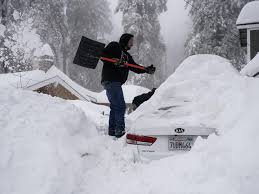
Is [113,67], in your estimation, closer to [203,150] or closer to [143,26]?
[203,150]

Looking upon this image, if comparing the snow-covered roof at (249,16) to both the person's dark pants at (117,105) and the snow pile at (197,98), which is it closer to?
the snow pile at (197,98)

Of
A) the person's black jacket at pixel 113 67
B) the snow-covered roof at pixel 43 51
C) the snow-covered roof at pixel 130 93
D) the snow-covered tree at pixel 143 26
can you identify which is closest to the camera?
the person's black jacket at pixel 113 67

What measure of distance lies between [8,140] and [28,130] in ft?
1.15

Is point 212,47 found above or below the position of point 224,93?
above

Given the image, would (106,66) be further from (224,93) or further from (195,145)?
(195,145)

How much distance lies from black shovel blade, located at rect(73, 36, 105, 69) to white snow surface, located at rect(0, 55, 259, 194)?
43.8 inches

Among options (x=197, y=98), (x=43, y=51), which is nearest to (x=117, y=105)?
(x=197, y=98)

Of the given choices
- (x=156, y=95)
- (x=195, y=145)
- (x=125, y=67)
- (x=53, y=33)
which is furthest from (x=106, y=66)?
(x=53, y=33)

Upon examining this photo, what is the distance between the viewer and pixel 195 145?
157 inches

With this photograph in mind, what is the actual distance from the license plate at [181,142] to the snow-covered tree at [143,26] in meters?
30.4

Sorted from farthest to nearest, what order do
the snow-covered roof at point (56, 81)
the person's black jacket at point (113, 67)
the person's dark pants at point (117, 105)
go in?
1. the snow-covered roof at point (56, 81)
2. the person's black jacket at point (113, 67)
3. the person's dark pants at point (117, 105)

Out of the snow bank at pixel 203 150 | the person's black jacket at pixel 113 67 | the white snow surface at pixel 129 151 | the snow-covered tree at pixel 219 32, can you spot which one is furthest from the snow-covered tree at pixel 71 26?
the snow bank at pixel 203 150

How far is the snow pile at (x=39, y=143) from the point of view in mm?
3865

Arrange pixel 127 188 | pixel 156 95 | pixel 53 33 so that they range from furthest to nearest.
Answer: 1. pixel 53 33
2. pixel 156 95
3. pixel 127 188
